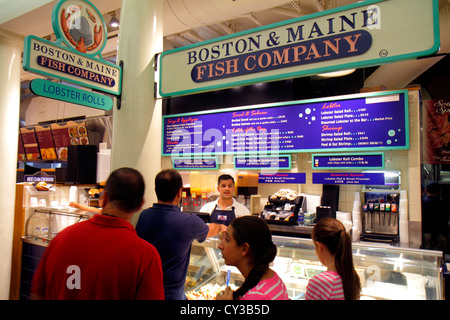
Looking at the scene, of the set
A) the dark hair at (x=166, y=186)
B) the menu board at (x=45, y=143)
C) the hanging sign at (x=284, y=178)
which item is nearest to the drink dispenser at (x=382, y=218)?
the hanging sign at (x=284, y=178)

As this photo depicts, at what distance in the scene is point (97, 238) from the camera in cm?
140

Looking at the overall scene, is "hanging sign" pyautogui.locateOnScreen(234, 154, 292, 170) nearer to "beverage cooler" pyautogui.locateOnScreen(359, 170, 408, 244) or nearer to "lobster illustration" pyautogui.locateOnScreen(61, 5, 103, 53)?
"beverage cooler" pyautogui.locateOnScreen(359, 170, 408, 244)

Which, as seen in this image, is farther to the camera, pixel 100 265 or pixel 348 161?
pixel 348 161

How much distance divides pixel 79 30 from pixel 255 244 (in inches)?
91.0

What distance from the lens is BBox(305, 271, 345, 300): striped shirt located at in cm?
158

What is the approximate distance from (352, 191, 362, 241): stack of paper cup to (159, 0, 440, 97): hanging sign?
9.08 ft

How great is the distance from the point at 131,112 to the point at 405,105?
137 inches

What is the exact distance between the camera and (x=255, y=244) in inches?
56.6

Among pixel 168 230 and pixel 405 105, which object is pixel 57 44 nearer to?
pixel 168 230

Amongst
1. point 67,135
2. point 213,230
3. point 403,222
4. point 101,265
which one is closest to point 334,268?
point 213,230

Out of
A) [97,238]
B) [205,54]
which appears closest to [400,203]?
[205,54]

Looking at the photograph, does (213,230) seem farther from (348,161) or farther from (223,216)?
(348,161)

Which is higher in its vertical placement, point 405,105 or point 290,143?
point 405,105

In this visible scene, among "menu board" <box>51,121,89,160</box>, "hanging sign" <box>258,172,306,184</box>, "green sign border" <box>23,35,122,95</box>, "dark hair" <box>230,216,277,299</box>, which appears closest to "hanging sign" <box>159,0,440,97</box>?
"green sign border" <box>23,35,122,95</box>
